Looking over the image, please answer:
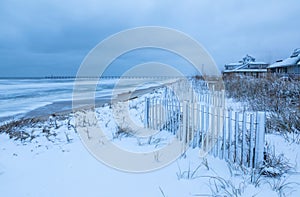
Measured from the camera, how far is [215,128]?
141 inches

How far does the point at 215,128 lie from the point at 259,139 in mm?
761

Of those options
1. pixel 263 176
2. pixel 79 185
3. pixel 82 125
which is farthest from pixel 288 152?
pixel 82 125

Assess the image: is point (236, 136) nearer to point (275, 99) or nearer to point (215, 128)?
point (215, 128)

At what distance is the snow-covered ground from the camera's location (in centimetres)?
266

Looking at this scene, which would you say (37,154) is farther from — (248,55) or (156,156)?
(248,55)

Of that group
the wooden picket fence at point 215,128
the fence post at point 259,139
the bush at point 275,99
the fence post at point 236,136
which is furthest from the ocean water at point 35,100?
the fence post at point 259,139

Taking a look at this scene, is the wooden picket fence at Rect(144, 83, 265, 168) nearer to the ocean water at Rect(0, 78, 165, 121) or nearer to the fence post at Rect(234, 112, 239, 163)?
the fence post at Rect(234, 112, 239, 163)

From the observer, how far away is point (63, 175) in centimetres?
320

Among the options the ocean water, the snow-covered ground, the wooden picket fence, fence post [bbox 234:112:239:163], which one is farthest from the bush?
the ocean water

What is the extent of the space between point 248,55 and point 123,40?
71.7m

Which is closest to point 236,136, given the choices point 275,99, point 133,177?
point 133,177

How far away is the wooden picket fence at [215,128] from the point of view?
3.01m

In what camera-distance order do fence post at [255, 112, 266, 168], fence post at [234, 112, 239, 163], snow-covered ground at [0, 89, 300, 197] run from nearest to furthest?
1. snow-covered ground at [0, 89, 300, 197]
2. fence post at [255, 112, 266, 168]
3. fence post at [234, 112, 239, 163]

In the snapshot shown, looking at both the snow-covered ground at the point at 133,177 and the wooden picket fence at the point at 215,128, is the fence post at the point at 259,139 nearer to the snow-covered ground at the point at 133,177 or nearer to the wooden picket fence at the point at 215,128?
the wooden picket fence at the point at 215,128
